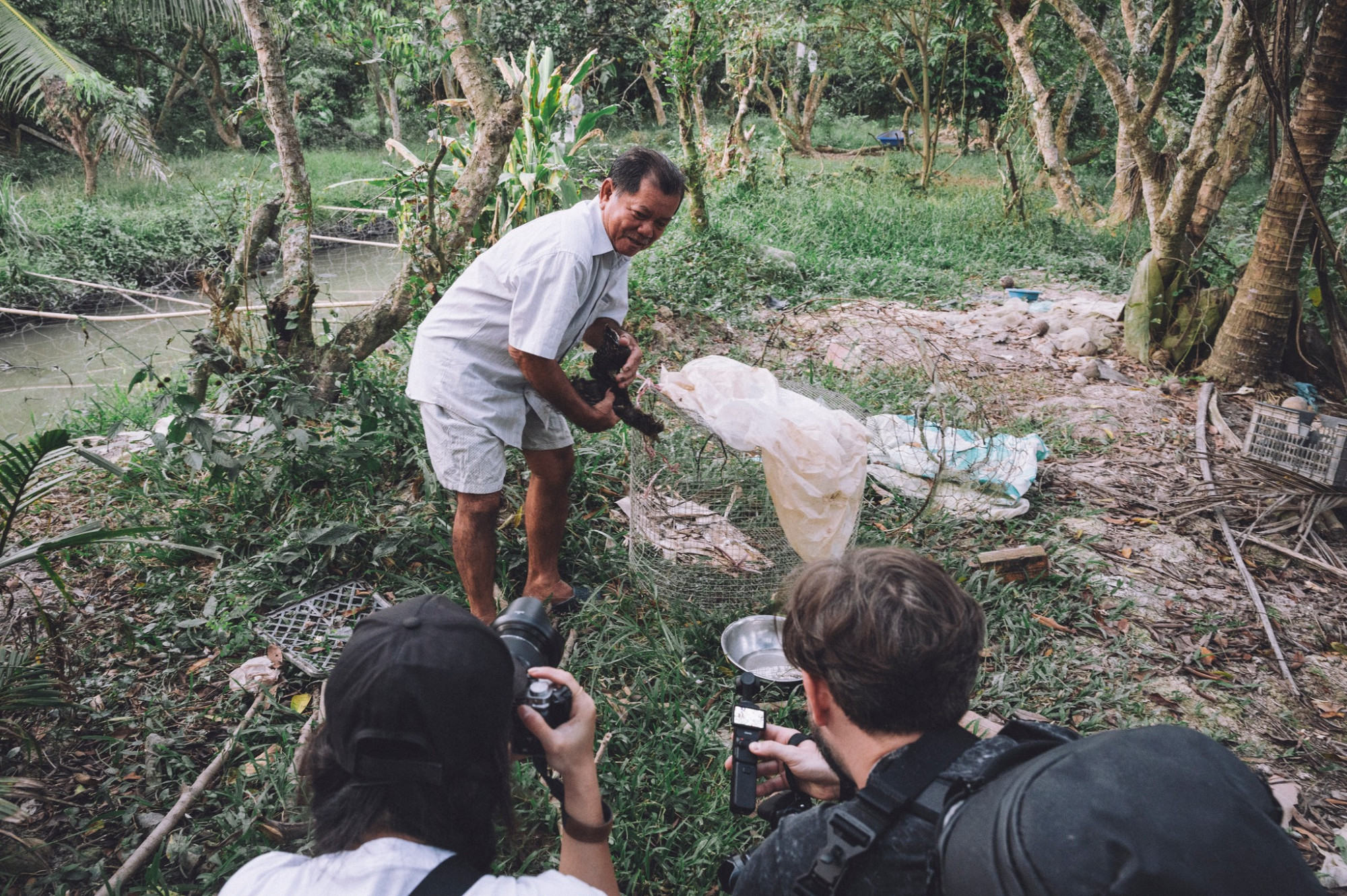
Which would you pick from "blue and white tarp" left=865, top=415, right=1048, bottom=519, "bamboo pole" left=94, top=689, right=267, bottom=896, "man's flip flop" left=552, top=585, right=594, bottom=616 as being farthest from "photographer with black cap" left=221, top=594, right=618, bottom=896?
"blue and white tarp" left=865, top=415, right=1048, bottom=519

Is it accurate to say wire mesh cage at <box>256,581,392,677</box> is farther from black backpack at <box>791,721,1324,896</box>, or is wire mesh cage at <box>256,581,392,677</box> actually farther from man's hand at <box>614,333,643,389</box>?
black backpack at <box>791,721,1324,896</box>

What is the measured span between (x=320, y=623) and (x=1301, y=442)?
416 centimetres

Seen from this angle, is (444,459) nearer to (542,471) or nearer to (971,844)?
(542,471)

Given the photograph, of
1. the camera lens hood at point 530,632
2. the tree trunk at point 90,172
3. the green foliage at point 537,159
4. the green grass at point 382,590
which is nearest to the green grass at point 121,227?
the tree trunk at point 90,172

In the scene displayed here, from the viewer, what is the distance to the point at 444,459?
8.34 feet

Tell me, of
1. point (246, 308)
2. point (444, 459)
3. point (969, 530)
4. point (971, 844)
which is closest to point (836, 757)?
point (971, 844)

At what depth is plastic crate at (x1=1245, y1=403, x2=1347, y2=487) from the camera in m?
3.34

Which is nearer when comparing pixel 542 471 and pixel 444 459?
pixel 444 459

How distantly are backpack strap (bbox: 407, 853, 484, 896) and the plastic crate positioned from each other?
12.4 feet

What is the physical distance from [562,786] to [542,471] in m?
1.58

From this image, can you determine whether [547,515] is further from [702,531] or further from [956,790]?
[956,790]

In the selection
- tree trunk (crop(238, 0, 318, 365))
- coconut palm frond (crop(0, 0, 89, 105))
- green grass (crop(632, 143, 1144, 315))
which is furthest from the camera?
coconut palm frond (crop(0, 0, 89, 105))

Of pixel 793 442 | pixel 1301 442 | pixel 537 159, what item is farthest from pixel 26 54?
pixel 1301 442

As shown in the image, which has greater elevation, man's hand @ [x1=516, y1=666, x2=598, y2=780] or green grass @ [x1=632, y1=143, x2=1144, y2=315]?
man's hand @ [x1=516, y1=666, x2=598, y2=780]
